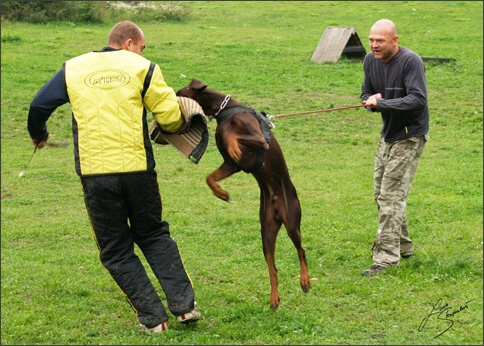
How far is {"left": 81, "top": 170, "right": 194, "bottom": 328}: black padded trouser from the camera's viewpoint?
6387mm

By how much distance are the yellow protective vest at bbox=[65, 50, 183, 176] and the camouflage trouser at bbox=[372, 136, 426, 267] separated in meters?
2.59

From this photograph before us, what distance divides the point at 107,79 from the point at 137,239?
135 centimetres

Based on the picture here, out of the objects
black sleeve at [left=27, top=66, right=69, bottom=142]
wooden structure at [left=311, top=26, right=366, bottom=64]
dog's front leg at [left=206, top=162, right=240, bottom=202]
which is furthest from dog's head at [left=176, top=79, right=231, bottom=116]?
wooden structure at [left=311, top=26, right=366, bottom=64]

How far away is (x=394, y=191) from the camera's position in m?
8.07

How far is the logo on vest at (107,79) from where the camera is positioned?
6277mm

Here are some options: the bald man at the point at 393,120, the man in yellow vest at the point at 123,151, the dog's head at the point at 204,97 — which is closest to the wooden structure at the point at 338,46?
the bald man at the point at 393,120

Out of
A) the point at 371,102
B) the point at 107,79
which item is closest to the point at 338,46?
the point at 371,102

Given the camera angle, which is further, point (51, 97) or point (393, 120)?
point (393, 120)

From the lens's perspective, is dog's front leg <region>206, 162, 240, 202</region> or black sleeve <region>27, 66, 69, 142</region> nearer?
dog's front leg <region>206, 162, 240, 202</region>

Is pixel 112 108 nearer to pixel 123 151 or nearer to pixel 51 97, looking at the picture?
pixel 123 151

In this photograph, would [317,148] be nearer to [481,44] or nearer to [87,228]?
[87,228]

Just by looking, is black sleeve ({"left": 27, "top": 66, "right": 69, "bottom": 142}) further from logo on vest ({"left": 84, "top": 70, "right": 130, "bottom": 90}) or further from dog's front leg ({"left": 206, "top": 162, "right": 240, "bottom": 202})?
dog's front leg ({"left": 206, "top": 162, "right": 240, "bottom": 202})

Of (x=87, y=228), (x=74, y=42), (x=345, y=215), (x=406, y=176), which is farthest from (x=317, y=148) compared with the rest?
(x=74, y=42)

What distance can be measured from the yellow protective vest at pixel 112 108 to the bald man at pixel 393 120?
2272mm
